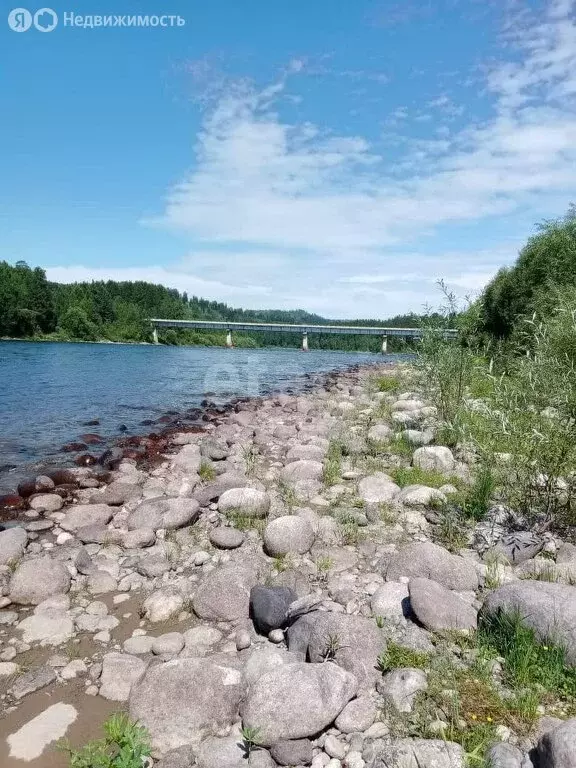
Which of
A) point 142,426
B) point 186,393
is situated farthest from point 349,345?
point 142,426

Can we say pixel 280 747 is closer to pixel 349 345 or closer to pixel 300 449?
pixel 300 449

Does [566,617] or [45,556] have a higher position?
[566,617]

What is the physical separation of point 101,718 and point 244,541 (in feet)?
10.6

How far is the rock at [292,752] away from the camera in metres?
3.43

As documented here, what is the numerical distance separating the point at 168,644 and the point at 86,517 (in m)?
3.81

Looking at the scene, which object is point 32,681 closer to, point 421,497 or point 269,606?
point 269,606

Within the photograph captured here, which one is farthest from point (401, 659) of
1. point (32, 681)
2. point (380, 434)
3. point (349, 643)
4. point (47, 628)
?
point (380, 434)

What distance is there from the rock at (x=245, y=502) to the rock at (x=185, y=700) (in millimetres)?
3632

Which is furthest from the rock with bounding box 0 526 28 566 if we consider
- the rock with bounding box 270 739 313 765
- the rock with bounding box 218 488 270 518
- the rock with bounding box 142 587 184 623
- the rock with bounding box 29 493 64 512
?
the rock with bounding box 270 739 313 765

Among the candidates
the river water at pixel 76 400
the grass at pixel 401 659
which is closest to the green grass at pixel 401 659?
the grass at pixel 401 659

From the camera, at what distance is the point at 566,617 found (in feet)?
12.9

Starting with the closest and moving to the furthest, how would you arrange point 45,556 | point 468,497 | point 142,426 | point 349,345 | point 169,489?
point 45,556 → point 468,497 → point 169,489 → point 142,426 → point 349,345

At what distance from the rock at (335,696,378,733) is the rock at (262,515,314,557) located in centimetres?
283

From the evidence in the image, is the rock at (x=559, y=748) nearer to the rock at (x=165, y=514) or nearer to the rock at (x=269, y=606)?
the rock at (x=269, y=606)
